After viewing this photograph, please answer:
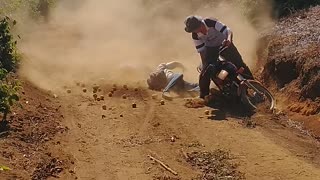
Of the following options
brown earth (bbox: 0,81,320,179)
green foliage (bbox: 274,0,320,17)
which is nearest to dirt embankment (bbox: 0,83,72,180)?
brown earth (bbox: 0,81,320,179)

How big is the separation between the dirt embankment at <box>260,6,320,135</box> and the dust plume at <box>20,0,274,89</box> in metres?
1.57

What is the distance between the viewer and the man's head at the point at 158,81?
14.3 metres

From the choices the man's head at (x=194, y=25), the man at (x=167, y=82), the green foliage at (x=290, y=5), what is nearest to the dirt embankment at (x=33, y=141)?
the man at (x=167, y=82)

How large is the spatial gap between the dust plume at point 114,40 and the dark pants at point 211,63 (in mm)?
2522

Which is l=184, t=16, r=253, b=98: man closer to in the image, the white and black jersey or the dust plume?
the white and black jersey

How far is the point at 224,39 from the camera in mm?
12766

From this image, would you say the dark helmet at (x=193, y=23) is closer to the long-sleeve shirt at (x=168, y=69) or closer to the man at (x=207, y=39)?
the man at (x=207, y=39)

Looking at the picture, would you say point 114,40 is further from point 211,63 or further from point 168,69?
point 211,63

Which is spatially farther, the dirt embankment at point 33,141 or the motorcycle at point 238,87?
the motorcycle at point 238,87

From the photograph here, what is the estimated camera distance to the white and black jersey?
12656 mm

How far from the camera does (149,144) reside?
10.1 metres

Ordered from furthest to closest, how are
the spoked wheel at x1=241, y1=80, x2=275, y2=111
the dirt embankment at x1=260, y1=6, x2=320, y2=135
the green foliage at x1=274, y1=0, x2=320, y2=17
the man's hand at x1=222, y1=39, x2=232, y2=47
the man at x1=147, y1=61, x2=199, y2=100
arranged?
the green foliage at x1=274, y1=0, x2=320, y2=17 < the man at x1=147, y1=61, x2=199, y2=100 < the man's hand at x1=222, y1=39, x2=232, y2=47 < the spoked wheel at x1=241, y1=80, x2=275, y2=111 < the dirt embankment at x1=260, y1=6, x2=320, y2=135

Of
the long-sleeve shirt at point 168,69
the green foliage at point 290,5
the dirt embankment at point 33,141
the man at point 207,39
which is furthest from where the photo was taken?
the green foliage at point 290,5

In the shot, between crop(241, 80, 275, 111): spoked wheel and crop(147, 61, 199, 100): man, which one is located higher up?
crop(147, 61, 199, 100): man
